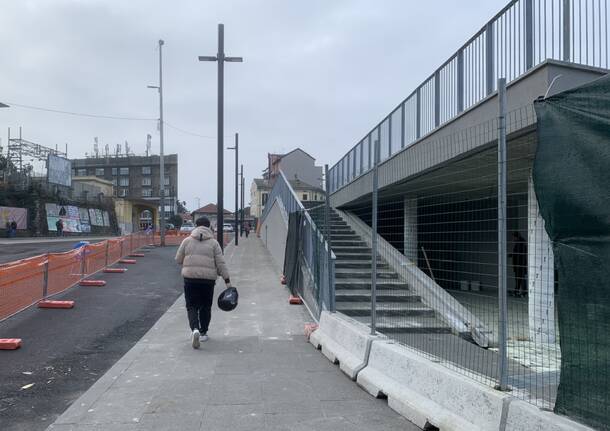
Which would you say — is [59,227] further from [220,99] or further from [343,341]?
[343,341]

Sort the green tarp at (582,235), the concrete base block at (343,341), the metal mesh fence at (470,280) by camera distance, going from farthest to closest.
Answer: the metal mesh fence at (470,280)
the concrete base block at (343,341)
the green tarp at (582,235)

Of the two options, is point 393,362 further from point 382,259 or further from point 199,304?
point 382,259

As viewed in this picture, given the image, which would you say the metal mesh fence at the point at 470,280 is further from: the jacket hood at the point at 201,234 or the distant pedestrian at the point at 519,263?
the jacket hood at the point at 201,234

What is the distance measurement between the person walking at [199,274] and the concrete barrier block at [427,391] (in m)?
2.78

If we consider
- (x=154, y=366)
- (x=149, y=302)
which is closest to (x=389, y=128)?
(x=149, y=302)

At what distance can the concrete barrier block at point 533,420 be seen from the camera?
301 centimetres

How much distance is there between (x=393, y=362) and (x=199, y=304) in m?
3.33

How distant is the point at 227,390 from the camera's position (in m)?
5.45

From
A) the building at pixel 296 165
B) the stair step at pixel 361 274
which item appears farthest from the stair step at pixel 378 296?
the building at pixel 296 165

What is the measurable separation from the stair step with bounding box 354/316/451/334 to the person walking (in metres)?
2.92

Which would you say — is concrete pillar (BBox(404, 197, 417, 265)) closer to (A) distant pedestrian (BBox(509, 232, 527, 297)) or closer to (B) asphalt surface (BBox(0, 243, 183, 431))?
(A) distant pedestrian (BBox(509, 232, 527, 297))

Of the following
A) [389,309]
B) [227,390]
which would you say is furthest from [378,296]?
[227,390]

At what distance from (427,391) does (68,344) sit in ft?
17.0

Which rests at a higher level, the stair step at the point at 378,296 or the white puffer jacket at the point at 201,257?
the white puffer jacket at the point at 201,257
